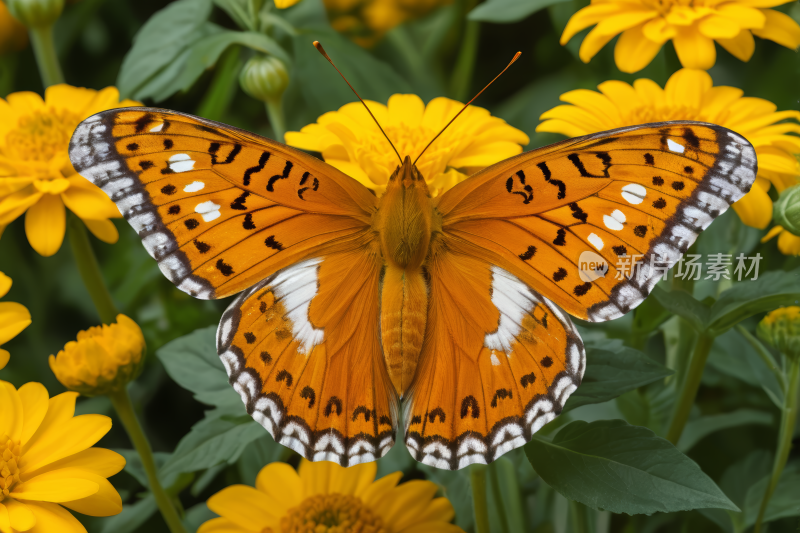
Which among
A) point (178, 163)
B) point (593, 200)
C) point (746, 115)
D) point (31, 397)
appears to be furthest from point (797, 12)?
point (31, 397)

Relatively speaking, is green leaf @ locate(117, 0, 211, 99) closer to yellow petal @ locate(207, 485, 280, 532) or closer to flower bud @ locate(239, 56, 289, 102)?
flower bud @ locate(239, 56, 289, 102)

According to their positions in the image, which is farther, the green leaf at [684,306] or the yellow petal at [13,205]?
the yellow petal at [13,205]

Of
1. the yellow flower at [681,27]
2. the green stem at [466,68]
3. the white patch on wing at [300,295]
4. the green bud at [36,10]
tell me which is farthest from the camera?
the green stem at [466,68]

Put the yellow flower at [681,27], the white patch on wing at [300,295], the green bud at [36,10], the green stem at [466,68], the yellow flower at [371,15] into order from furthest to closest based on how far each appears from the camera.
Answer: the yellow flower at [371,15]
the green stem at [466,68]
the green bud at [36,10]
the yellow flower at [681,27]
the white patch on wing at [300,295]

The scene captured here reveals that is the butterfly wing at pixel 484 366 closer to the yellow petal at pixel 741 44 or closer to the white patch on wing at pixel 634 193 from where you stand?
the white patch on wing at pixel 634 193

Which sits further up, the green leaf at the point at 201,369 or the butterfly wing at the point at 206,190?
the butterfly wing at the point at 206,190

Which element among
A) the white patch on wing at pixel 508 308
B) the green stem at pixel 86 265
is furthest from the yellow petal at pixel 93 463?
the white patch on wing at pixel 508 308

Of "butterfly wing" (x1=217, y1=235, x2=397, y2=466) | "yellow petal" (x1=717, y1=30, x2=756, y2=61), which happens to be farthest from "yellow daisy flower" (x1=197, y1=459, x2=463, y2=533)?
"yellow petal" (x1=717, y1=30, x2=756, y2=61)

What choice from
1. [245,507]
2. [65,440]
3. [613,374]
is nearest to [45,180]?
[65,440]
